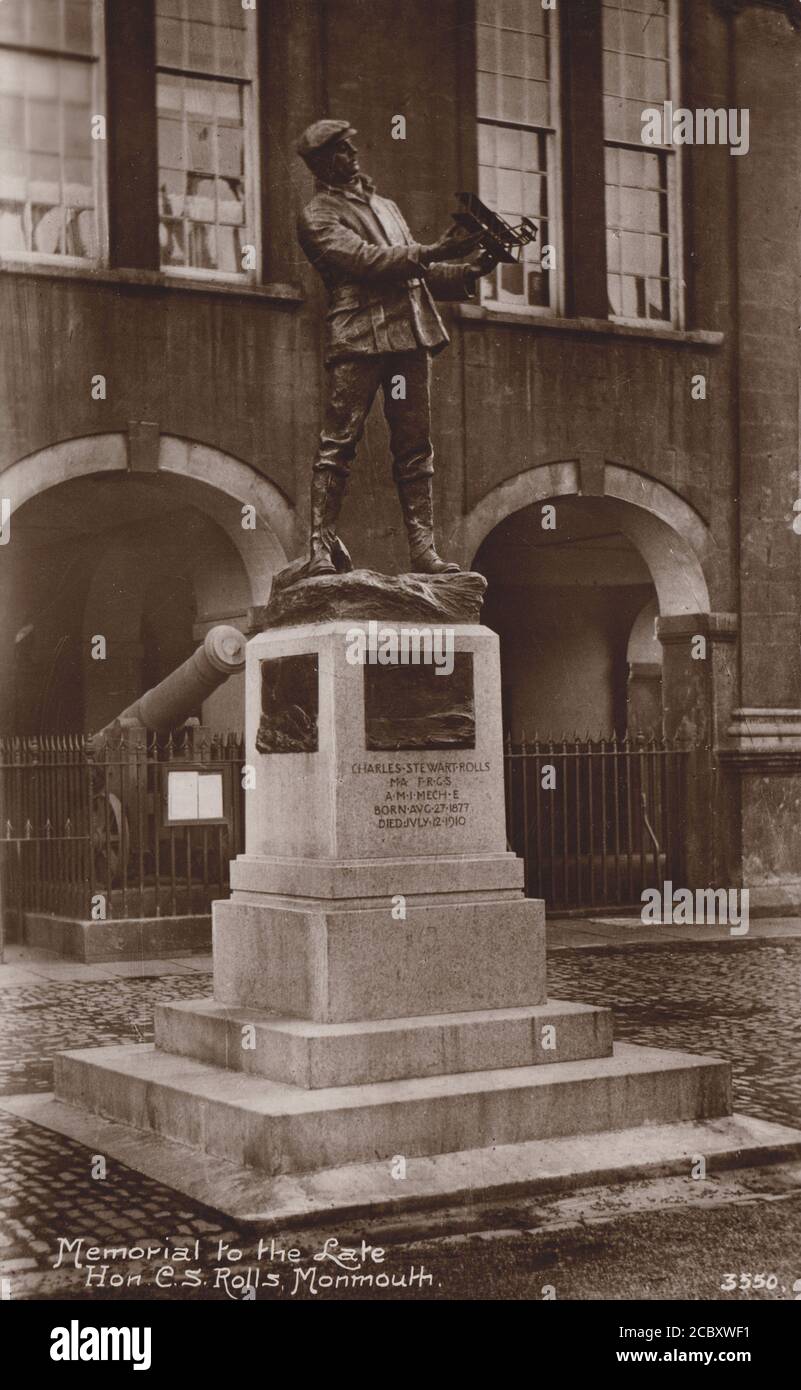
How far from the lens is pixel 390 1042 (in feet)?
22.9

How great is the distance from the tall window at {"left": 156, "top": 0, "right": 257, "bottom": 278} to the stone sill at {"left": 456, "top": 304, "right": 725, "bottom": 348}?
2250 mm

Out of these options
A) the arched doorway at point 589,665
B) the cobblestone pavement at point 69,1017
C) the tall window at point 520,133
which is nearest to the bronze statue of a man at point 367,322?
the cobblestone pavement at point 69,1017

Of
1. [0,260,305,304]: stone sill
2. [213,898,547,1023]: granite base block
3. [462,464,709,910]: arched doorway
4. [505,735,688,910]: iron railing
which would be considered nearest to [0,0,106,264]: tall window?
[0,260,305,304]: stone sill

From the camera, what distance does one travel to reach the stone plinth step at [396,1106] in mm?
6449

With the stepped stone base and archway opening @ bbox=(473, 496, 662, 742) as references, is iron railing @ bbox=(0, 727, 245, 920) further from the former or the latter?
archway opening @ bbox=(473, 496, 662, 742)

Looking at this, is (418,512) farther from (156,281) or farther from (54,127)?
(54,127)

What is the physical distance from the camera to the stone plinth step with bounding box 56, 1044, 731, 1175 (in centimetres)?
645

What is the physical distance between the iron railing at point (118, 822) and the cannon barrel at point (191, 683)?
1.15 ft

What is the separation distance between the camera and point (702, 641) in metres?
17.3

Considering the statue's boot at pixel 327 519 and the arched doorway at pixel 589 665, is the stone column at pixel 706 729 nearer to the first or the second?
the arched doorway at pixel 589 665

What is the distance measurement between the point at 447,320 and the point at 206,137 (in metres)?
2.71

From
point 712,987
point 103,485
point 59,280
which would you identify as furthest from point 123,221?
point 712,987
